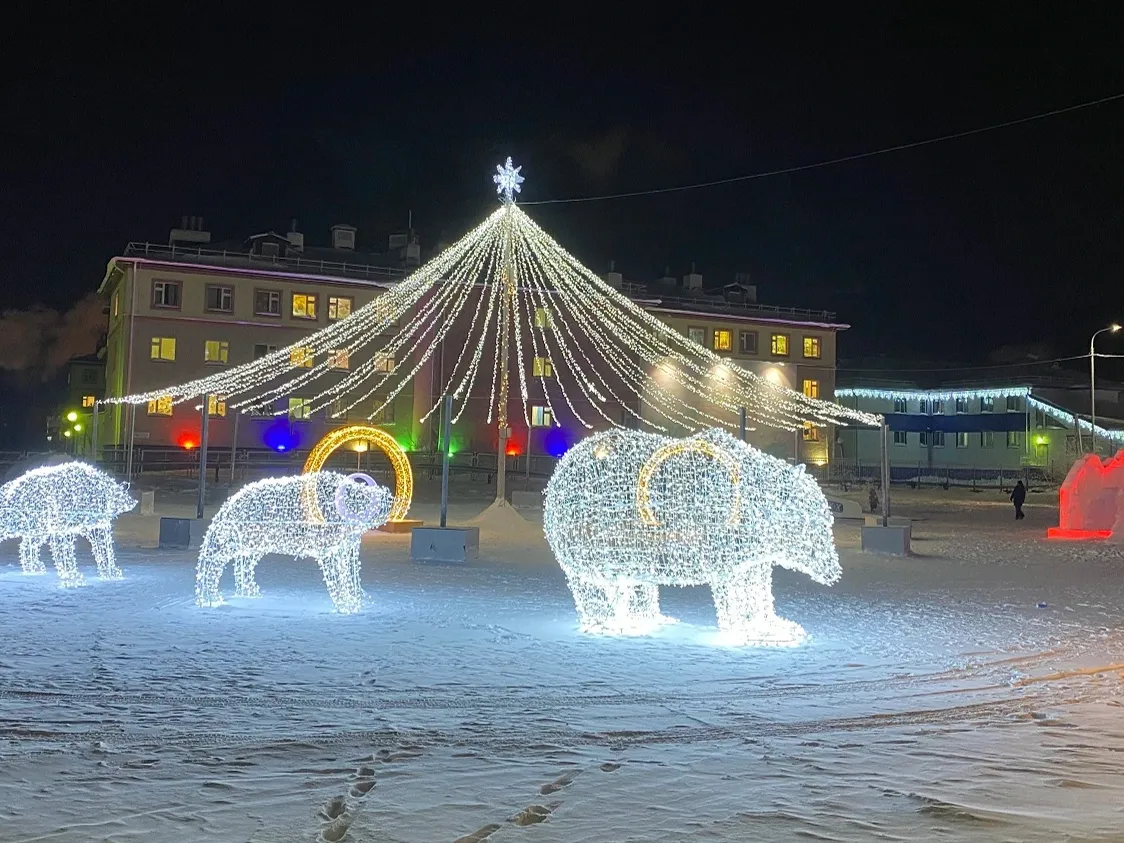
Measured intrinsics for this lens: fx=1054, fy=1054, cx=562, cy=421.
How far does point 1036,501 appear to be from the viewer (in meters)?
39.9

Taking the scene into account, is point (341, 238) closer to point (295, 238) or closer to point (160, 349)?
point (295, 238)

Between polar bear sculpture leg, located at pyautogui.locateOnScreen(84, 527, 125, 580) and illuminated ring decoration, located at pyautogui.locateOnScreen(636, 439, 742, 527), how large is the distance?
821 cm

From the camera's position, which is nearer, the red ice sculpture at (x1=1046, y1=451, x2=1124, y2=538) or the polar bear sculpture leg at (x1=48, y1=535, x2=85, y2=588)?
the polar bear sculpture leg at (x1=48, y1=535, x2=85, y2=588)

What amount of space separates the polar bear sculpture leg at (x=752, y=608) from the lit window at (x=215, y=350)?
134 ft

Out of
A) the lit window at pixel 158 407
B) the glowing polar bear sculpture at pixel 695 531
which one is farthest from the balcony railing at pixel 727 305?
the glowing polar bear sculpture at pixel 695 531

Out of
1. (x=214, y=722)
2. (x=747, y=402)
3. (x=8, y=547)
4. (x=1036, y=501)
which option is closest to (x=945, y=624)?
(x=214, y=722)

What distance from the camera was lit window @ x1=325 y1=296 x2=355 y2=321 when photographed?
160 feet

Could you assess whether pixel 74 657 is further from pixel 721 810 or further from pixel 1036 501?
pixel 1036 501

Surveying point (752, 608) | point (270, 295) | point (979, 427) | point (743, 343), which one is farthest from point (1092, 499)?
point (979, 427)

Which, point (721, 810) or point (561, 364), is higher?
point (561, 364)

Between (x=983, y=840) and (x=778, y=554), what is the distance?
539 centimetres

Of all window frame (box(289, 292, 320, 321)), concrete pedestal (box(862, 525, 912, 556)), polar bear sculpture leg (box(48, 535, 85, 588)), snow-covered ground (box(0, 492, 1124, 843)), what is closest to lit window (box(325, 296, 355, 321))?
window frame (box(289, 292, 320, 321))

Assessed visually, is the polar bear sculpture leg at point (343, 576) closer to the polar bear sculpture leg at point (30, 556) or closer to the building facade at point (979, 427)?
the polar bear sculpture leg at point (30, 556)

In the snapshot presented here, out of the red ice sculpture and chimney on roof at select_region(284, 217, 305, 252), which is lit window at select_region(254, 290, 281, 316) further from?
the red ice sculpture
